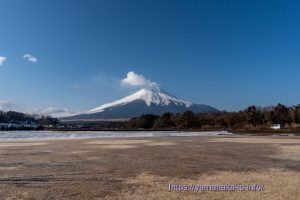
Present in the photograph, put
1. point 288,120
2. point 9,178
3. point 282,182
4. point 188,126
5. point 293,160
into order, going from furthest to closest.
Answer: point 188,126, point 288,120, point 293,160, point 9,178, point 282,182

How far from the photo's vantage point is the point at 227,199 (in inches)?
392

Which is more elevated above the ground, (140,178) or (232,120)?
→ (232,120)

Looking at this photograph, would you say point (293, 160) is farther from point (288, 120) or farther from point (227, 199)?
point (288, 120)

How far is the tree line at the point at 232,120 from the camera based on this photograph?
114 meters

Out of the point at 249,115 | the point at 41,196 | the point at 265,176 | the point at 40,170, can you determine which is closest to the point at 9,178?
the point at 40,170

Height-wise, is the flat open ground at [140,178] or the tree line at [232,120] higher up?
the tree line at [232,120]

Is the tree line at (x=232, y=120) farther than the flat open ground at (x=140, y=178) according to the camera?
Yes

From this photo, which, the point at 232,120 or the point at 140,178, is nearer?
the point at 140,178

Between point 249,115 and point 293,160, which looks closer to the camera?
point 293,160

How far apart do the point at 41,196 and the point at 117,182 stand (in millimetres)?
2952

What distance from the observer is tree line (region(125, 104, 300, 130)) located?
114 meters

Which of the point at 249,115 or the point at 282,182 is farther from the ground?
the point at 249,115

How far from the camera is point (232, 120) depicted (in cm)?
12644

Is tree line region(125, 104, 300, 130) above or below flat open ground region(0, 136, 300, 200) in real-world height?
above
